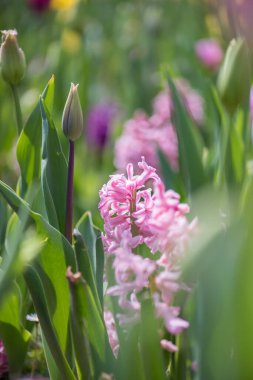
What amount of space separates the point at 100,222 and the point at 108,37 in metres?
2.48

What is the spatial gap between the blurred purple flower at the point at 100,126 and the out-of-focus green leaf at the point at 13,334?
3.77 feet

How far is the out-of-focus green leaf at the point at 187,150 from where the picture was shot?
71cm

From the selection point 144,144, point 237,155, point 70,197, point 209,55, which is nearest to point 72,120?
point 70,197

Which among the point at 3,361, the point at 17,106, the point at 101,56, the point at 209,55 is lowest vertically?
the point at 3,361

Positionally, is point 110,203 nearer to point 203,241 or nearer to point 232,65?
point 203,241

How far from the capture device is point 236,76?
0.67 m

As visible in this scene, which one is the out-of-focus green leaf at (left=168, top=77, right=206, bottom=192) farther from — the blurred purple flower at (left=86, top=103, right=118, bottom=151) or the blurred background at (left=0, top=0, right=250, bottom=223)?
the blurred purple flower at (left=86, top=103, right=118, bottom=151)

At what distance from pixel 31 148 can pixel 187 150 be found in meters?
0.18

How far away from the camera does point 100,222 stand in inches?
25.3

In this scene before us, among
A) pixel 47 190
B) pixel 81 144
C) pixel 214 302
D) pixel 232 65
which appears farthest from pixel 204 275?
pixel 81 144

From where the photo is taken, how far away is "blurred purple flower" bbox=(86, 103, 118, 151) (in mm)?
1712

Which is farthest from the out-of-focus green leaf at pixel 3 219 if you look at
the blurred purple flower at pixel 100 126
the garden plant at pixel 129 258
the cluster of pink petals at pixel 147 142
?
the blurred purple flower at pixel 100 126

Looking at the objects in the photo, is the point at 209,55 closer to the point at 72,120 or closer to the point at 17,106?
the point at 17,106

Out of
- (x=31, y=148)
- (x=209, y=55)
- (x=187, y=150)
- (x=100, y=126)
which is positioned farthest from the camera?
(x=209, y=55)
